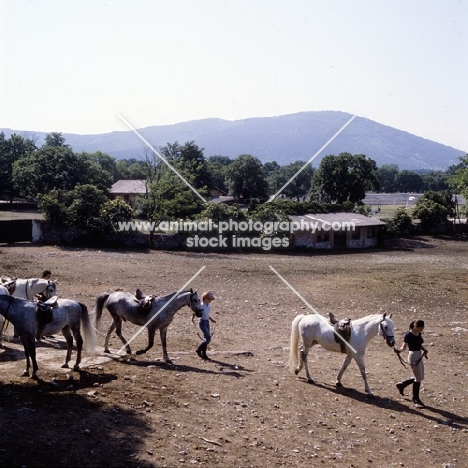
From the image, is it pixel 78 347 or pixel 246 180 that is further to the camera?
pixel 246 180

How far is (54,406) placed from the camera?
30.0ft

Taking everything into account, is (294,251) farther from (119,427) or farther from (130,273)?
(119,427)

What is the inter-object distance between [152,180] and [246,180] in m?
34.0

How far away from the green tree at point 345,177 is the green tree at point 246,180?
445 inches

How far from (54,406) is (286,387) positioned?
471 cm

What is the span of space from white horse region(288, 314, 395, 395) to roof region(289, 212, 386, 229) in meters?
28.8

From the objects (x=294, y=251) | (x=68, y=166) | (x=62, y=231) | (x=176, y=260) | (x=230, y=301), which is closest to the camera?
(x=230, y=301)

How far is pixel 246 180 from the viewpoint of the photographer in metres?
74.2

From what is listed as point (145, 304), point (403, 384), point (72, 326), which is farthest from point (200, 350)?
point (403, 384)

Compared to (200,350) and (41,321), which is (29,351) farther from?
(200,350)

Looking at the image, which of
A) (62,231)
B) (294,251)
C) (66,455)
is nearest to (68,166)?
(62,231)

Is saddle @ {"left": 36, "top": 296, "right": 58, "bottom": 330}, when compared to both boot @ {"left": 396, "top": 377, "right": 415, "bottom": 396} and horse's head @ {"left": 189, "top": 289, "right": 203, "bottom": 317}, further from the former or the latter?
boot @ {"left": 396, "top": 377, "right": 415, "bottom": 396}

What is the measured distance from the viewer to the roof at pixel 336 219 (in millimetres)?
42500

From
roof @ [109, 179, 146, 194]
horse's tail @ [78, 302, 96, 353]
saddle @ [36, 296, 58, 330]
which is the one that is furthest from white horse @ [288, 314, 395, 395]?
roof @ [109, 179, 146, 194]
